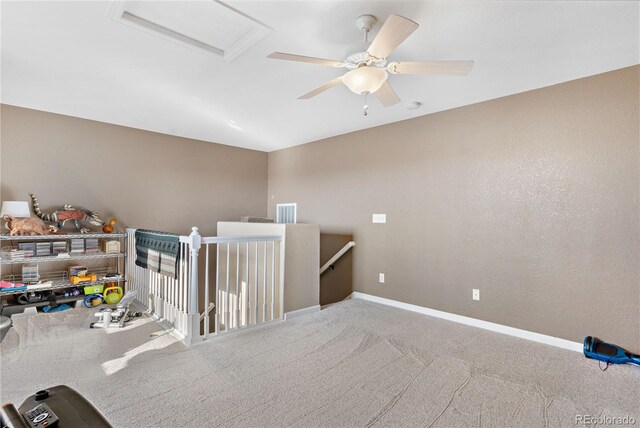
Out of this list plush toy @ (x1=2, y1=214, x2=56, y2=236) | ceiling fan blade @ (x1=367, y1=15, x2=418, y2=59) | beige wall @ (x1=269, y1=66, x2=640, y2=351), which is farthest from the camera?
plush toy @ (x1=2, y1=214, x2=56, y2=236)

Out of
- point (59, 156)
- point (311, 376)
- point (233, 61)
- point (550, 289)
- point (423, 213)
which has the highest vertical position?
point (233, 61)

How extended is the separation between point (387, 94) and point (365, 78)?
482mm

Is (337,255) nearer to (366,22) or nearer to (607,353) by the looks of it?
(607,353)

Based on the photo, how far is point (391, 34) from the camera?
1.88 meters

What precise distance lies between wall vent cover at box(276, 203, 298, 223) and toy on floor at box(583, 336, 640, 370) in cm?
433

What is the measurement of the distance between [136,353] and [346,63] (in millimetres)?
2853

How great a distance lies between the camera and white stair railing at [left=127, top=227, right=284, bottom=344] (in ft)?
9.52

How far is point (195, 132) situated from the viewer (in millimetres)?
A: 5113

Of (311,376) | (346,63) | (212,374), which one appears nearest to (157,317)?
(212,374)

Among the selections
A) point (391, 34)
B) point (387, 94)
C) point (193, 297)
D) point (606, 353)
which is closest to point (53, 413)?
point (193, 297)

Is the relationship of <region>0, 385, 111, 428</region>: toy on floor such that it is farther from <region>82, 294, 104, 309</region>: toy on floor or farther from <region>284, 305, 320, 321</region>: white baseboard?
<region>82, 294, 104, 309</region>: toy on floor

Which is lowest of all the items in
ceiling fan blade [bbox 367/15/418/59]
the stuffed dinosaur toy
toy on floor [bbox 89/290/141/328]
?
toy on floor [bbox 89/290/141/328]

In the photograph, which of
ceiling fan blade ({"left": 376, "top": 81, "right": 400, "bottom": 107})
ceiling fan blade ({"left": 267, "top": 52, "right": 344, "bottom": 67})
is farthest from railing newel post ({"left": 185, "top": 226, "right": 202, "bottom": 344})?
ceiling fan blade ({"left": 376, "top": 81, "right": 400, "bottom": 107})

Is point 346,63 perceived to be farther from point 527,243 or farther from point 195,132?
point 195,132
